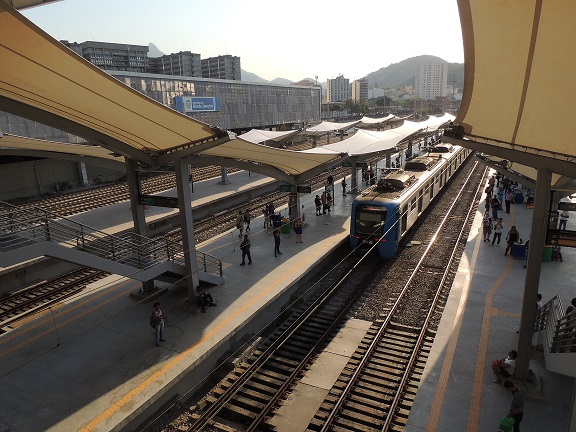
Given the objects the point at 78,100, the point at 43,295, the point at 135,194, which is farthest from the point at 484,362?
the point at 43,295

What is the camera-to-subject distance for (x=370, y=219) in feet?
54.4

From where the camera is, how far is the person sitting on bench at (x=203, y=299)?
1196 centimetres

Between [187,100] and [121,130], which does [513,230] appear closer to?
[121,130]

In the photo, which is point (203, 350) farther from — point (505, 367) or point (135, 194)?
point (505, 367)

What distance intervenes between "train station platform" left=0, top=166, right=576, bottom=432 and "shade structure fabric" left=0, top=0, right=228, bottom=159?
4570 millimetres

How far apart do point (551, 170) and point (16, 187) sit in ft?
94.4

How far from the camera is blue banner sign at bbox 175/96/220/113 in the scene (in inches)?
1647

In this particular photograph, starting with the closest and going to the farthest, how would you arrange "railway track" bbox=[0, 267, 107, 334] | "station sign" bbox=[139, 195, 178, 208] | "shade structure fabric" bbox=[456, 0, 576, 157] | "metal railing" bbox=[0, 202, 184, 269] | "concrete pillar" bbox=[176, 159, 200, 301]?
"shade structure fabric" bbox=[456, 0, 576, 157] < "metal railing" bbox=[0, 202, 184, 269] < "concrete pillar" bbox=[176, 159, 200, 301] < "station sign" bbox=[139, 195, 178, 208] < "railway track" bbox=[0, 267, 107, 334]

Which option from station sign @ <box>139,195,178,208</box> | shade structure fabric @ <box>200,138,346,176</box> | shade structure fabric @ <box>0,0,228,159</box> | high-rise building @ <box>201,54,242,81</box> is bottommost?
station sign @ <box>139,195,178,208</box>

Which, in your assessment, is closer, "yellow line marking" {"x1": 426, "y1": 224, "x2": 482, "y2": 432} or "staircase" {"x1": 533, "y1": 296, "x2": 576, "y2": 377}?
"staircase" {"x1": 533, "y1": 296, "x2": 576, "y2": 377}

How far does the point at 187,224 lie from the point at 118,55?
136m

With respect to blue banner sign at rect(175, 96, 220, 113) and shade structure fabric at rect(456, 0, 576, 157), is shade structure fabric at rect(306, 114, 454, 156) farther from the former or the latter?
blue banner sign at rect(175, 96, 220, 113)

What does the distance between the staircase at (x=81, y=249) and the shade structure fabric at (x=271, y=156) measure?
3.76 metres

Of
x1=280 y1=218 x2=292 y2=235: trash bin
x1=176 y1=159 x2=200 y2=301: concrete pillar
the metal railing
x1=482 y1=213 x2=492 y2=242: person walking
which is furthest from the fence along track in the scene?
x1=280 y1=218 x2=292 y2=235: trash bin
